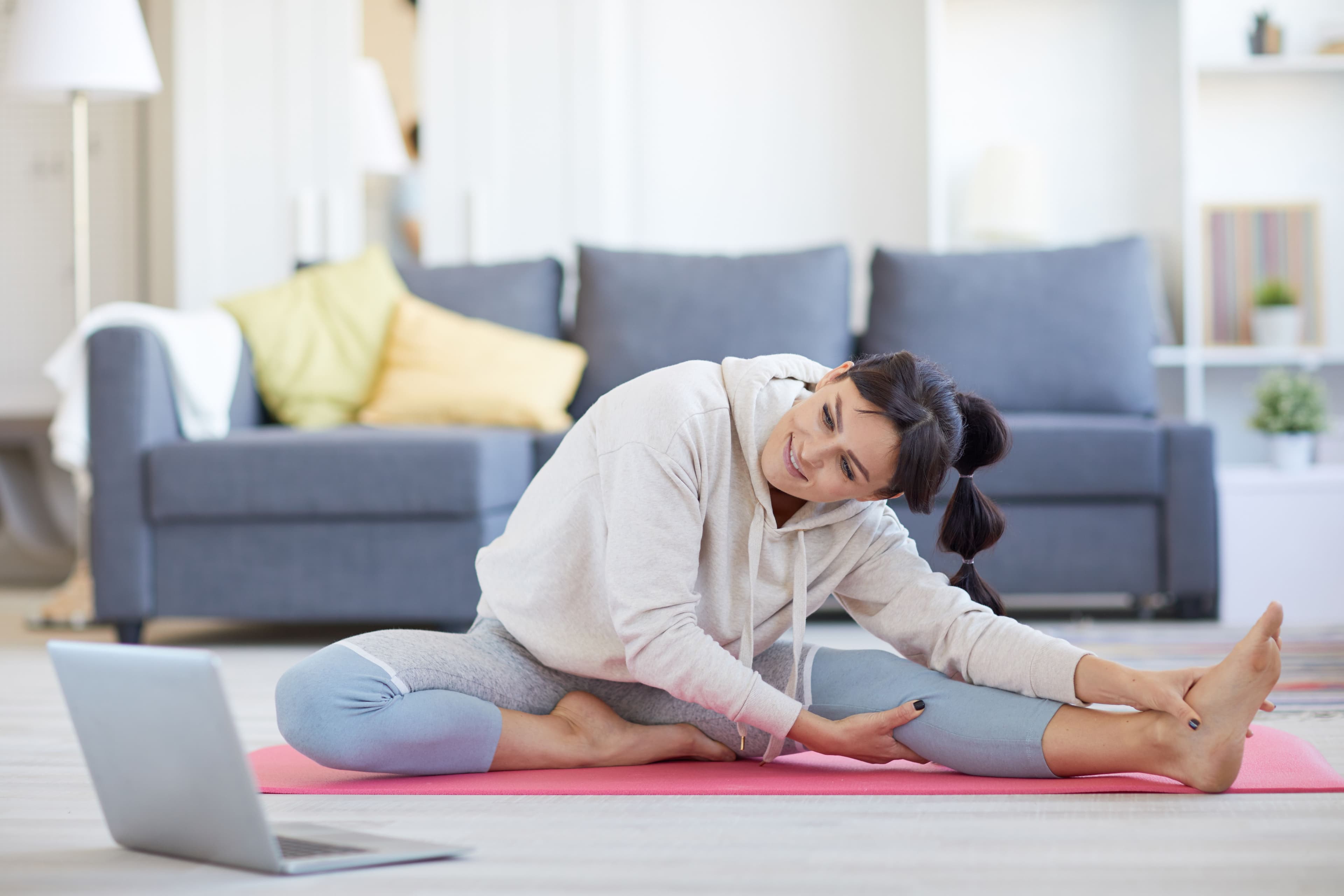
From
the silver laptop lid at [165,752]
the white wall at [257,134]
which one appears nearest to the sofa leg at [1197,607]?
the silver laptop lid at [165,752]

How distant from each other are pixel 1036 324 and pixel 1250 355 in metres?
0.82

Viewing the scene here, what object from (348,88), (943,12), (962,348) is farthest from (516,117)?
(962,348)

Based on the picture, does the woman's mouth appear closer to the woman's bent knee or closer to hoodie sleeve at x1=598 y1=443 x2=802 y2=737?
hoodie sleeve at x1=598 y1=443 x2=802 y2=737

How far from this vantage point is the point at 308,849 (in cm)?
126

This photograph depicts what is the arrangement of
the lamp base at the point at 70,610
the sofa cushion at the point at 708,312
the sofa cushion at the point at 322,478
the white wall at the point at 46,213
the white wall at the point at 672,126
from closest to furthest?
the sofa cushion at the point at 322,478, the lamp base at the point at 70,610, the sofa cushion at the point at 708,312, the white wall at the point at 672,126, the white wall at the point at 46,213

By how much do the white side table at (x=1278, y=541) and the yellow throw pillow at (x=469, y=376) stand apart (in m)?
1.52

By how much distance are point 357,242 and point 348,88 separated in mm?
469

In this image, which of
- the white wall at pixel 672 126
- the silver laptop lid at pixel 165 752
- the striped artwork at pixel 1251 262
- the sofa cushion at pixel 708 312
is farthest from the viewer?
the white wall at pixel 672 126

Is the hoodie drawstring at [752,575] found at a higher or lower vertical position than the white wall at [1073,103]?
lower

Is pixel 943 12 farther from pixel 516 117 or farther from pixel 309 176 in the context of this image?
pixel 309 176

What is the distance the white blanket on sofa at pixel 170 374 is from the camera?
9.66 ft

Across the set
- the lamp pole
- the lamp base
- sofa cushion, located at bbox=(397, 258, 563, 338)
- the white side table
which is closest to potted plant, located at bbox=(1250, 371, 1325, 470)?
the white side table

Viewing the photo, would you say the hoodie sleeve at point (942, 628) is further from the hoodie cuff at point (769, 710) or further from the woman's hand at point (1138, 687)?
the hoodie cuff at point (769, 710)

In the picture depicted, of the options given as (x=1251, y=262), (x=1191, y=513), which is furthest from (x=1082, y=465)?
(x=1251, y=262)
